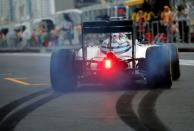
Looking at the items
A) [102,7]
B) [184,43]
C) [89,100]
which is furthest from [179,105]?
[102,7]

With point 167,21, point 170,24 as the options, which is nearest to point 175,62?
point 167,21

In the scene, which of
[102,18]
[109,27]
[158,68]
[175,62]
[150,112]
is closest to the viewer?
[150,112]

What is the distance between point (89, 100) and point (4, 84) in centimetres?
405

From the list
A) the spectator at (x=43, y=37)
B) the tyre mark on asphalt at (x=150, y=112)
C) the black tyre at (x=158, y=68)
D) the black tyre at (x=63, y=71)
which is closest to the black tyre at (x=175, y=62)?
the black tyre at (x=158, y=68)

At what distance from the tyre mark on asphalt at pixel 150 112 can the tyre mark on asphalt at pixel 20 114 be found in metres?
1.60

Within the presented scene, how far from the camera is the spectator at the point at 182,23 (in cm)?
2931

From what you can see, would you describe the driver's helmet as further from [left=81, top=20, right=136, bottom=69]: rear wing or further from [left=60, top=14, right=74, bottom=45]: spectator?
[left=60, top=14, right=74, bottom=45]: spectator

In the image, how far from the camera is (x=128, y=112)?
969 cm

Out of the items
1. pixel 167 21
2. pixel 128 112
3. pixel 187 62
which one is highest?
pixel 167 21

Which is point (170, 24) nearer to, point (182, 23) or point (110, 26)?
point (182, 23)

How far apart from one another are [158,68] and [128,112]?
3.10 metres

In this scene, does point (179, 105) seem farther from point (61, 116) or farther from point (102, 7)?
point (102, 7)

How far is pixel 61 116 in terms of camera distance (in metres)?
9.44

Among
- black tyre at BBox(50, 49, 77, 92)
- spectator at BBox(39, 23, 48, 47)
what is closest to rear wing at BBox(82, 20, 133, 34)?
black tyre at BBox(50, 49, 77, 92)
